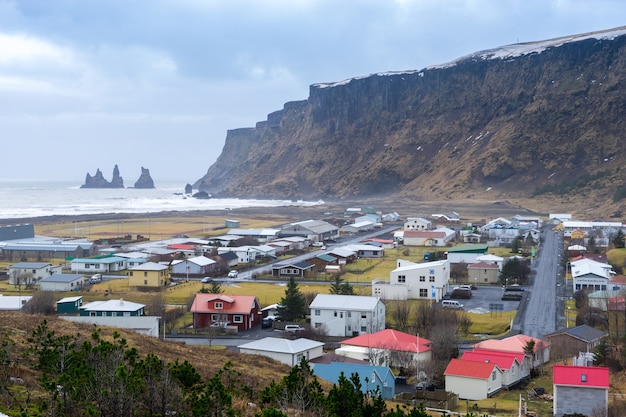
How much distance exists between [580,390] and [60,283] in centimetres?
2928

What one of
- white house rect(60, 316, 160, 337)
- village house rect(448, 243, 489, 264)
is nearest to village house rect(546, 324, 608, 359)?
white house rect(60, 316, 160, 337)

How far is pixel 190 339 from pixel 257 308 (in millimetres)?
4468

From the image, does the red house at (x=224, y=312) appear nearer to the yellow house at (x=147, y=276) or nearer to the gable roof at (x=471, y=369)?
the yellow house at (x=147, y=276)

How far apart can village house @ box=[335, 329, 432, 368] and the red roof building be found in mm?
5004

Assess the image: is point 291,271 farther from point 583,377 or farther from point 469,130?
point 469,130

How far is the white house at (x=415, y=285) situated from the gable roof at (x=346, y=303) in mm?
5924

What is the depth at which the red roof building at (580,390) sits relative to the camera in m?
18.1

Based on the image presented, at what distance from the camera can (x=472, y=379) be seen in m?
20.1

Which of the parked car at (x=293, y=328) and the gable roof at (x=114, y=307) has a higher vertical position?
the gable roof at (x=114, y=307)

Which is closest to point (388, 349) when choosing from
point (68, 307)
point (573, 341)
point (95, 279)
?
point (573, 341)

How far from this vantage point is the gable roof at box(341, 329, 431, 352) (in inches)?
915

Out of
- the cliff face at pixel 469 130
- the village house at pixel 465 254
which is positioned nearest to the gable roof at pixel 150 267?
the village house at pixel 465 254

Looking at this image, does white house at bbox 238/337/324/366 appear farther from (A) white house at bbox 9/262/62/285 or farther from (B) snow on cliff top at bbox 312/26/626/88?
(B) snow on cliff top at bbox 312/26/626/88

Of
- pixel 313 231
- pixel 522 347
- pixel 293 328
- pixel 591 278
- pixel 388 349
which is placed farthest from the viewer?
pixel 313 231
